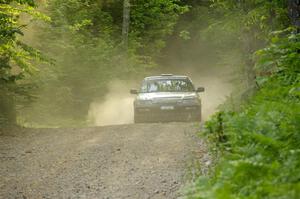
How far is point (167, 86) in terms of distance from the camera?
67.4ft

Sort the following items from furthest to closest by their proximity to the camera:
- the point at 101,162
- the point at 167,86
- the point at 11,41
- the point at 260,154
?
the point at 167,86 → the point at 11,41 → the point at 101,162 → the point at 260,154

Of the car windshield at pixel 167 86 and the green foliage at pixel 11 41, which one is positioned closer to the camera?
the green foliage at pixel 11 41

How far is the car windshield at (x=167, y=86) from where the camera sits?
66.5ft

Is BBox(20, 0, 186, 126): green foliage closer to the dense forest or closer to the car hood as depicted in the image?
the dense forest

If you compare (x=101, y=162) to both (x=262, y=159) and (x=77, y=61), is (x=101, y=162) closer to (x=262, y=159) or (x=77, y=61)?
(x=262, y=159)

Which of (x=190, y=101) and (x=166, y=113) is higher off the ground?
(x=190, y=101)

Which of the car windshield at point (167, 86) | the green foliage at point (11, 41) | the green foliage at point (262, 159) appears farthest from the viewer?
the car windshield at point (167, 86)

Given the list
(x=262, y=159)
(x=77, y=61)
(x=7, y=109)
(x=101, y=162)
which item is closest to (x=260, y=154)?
(x=262, y=159)

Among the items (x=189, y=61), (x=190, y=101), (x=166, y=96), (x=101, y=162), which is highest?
(x=189, y=61)

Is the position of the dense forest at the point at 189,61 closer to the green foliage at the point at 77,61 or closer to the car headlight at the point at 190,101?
the green foliage at the point at 77,61

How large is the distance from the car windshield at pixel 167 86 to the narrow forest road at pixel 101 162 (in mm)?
3692

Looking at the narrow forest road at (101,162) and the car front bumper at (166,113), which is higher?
the car front bumper at (166,113)

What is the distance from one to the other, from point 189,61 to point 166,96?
26.3m

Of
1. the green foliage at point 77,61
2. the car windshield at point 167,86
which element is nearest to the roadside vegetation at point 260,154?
the car windshield at point 167,86
